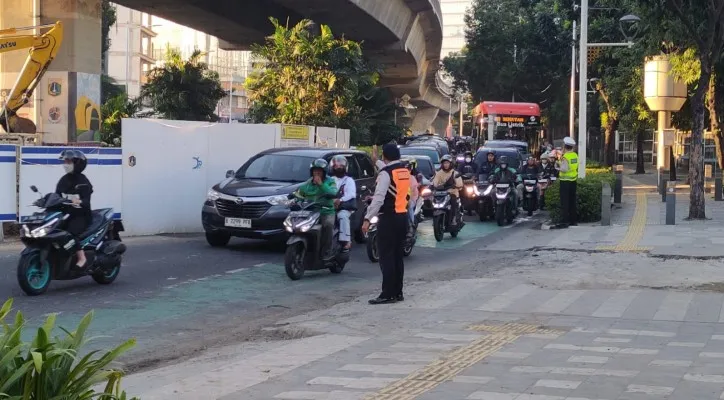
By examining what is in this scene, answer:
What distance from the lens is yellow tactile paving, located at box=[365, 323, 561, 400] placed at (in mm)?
6750

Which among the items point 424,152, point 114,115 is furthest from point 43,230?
point 424,152

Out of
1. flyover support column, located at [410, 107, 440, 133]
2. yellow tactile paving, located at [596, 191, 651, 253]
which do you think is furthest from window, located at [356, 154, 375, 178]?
flyover support column, located at [410, 107, 440, 133]

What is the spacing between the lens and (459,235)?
2070 centimetres

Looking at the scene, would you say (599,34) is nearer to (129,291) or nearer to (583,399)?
(129,291)

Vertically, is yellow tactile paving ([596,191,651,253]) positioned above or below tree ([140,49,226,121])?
below

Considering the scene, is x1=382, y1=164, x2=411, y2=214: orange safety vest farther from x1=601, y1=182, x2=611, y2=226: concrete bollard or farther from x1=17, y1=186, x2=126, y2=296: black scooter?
x1=601, y1=182, x2=611, y2=226: concrete bollard

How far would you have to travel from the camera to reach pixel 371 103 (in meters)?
43.8

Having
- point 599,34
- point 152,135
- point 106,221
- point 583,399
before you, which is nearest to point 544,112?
point 599,34

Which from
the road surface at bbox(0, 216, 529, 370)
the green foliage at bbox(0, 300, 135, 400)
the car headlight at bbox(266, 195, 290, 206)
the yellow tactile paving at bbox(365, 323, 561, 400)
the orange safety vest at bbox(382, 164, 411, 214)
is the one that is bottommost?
the road surface at bbox(0, 216, 529, 370)

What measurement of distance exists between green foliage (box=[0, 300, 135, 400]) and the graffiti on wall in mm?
23911

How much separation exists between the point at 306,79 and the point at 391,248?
25556 mm

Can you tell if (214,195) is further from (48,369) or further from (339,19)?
(339,19)

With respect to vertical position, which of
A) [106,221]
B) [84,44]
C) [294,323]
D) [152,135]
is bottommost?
[294,323]

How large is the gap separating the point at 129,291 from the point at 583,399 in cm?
697
